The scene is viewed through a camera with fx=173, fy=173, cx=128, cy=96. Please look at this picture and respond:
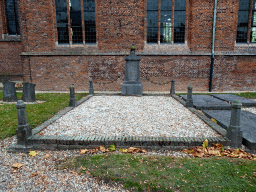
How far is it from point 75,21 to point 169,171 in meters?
Answer: 12.6

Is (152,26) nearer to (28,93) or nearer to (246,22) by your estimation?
(246,22)

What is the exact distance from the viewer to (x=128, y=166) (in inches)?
113

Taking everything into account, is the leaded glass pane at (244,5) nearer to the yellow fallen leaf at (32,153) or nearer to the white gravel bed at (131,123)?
the white gravel bed at (131,123)

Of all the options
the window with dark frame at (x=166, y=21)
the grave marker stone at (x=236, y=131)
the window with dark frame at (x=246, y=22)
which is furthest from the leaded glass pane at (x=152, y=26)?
the grave marker stone at (x=236, y=131)

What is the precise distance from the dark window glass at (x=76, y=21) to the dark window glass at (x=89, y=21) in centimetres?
44

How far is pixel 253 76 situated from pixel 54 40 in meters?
14.4

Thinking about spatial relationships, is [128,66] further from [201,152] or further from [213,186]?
[213,186]

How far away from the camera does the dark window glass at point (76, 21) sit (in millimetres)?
12305

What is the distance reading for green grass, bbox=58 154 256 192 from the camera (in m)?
2.42

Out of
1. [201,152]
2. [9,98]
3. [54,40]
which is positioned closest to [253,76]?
[201,152]

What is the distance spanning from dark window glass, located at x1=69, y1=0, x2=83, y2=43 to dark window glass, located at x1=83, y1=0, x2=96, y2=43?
441 mm

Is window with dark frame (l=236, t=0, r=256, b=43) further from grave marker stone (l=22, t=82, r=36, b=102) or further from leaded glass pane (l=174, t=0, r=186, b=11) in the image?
grave marker stone (l=22, t=82, r=36, b=102)

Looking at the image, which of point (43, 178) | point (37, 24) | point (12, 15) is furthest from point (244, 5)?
point (12, 15)

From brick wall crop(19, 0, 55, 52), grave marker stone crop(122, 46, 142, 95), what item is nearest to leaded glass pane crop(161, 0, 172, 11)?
grave marker stone crop(122, 46, 142, 95)
